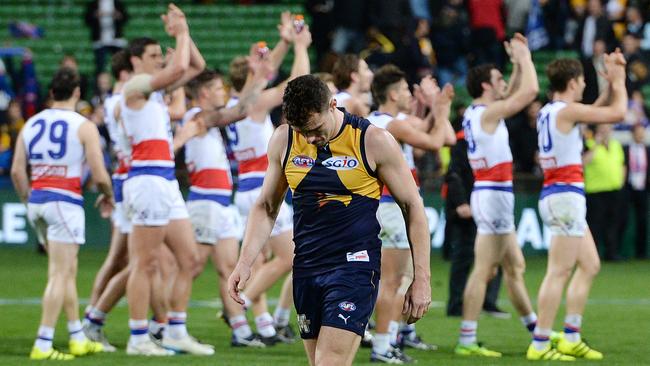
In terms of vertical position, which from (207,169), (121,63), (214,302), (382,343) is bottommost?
(214,302)

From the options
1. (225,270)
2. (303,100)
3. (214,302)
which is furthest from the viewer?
(214,302)

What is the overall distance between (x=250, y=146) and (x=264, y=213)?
4.74 metres

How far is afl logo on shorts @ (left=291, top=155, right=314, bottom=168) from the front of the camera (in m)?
7.39

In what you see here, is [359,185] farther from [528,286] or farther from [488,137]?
[528,286]

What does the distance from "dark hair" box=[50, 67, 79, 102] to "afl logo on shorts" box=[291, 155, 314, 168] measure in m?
4.37

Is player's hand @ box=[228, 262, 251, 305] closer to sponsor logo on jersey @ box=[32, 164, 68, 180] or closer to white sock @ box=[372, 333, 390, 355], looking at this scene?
white sock @ box=[372, 333, 390, 355]

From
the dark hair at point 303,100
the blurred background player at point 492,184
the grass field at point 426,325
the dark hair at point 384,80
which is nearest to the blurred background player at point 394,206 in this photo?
the dark hair at point 384,80

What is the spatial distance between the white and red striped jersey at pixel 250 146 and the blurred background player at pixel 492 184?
1951 mm

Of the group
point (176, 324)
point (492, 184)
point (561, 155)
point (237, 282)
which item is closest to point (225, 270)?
point (176, 324)

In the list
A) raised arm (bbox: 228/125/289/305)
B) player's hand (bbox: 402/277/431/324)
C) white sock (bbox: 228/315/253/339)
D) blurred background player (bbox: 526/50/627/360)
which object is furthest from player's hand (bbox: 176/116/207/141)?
player's hand (bbox: 402/277/431/324)

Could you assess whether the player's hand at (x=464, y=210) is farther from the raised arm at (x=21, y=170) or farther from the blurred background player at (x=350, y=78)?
the raised arm at (x=21, y=170)

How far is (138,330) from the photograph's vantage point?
1118 cm

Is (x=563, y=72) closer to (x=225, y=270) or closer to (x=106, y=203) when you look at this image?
(x=225, y=270)

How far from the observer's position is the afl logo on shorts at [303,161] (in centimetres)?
739
